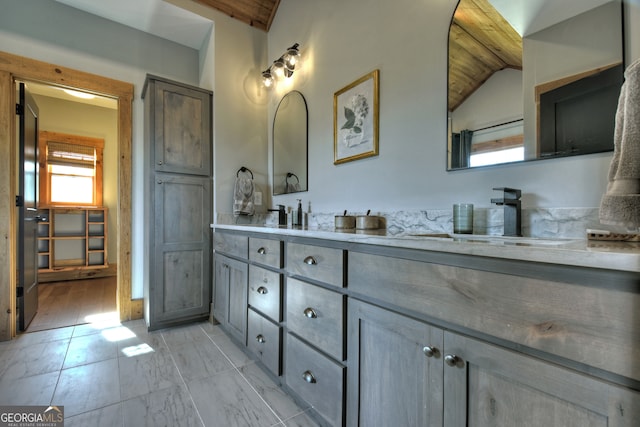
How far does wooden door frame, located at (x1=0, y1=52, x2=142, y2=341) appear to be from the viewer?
2176 millimetres

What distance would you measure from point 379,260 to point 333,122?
1376mm

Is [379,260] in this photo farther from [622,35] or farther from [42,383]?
[42,383]

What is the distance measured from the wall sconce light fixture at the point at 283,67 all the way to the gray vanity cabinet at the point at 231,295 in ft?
5.65

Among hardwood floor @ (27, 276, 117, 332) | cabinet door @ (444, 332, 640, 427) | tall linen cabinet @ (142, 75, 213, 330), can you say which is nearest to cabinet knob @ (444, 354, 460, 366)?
cabinet door @ (444, 332, 640, 427)

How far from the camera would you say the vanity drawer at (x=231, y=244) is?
1.88m

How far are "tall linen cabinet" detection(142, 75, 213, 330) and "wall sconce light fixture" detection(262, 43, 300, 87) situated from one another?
1.86 ft

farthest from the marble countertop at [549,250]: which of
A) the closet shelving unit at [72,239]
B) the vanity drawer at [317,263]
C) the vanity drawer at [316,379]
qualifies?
the closet shelving unit at [72,239]

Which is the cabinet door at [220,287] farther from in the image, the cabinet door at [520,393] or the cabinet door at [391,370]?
the cabinet door at [520,393]

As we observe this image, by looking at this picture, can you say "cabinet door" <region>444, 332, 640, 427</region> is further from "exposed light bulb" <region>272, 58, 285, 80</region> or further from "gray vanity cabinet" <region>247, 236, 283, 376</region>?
"exposed light bulb" <region>272, 58, 285, 80</region>

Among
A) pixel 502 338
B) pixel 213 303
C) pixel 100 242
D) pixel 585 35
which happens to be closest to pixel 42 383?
pixel 213 303

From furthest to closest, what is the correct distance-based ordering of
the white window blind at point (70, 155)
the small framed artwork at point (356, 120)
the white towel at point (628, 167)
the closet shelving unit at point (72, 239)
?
the white window blind at point (70, 155), the closet shelving unit at point (72, 239), the small framed artwork at point (356, 120), the white towel at point (628, 167)

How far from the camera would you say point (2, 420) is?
4.31 feet

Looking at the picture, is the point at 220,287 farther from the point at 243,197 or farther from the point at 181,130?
the point at 181,130

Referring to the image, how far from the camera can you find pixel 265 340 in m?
1.61
